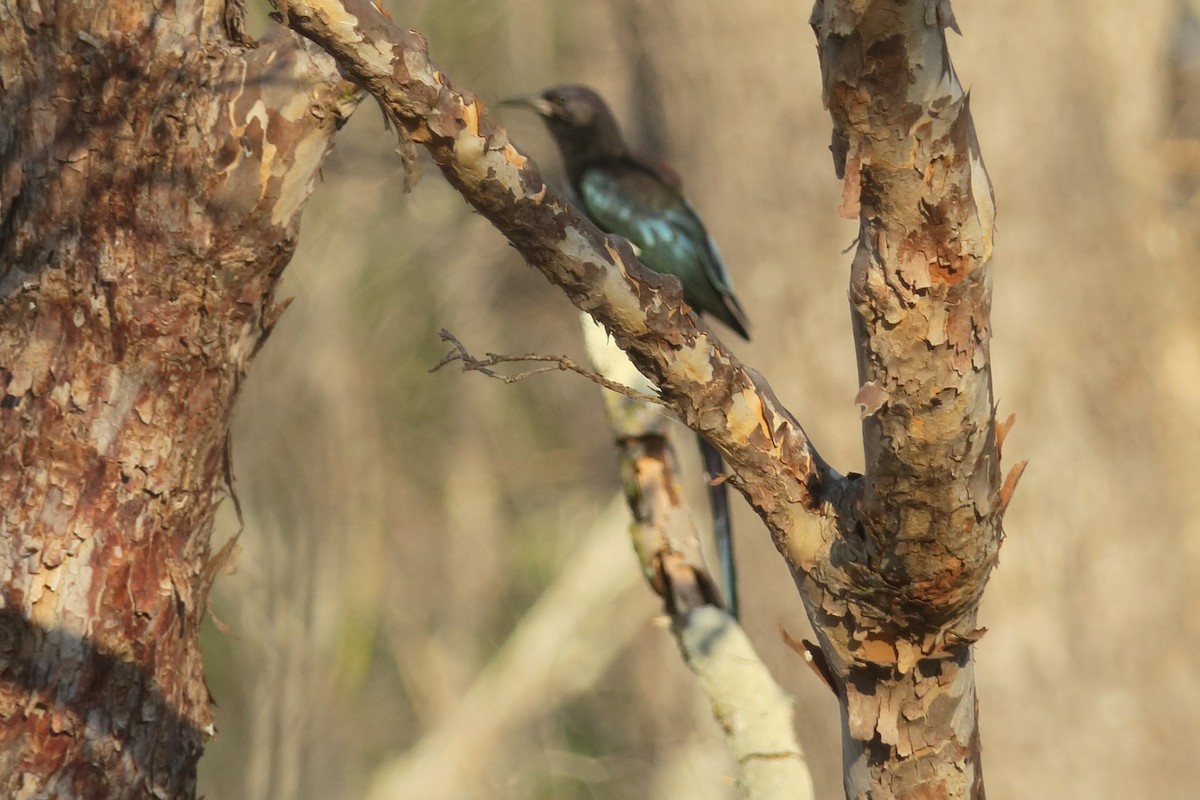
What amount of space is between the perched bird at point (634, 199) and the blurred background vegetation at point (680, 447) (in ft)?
2.44

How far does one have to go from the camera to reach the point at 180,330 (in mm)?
2236

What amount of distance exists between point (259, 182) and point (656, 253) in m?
2.79

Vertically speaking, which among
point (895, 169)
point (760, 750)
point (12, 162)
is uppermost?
point (12, 162)

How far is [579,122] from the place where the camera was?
5.29 meters

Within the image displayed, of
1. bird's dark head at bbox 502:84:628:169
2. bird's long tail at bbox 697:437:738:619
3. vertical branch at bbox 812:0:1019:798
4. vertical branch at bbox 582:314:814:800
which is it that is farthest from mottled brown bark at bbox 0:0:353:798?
bird's dark head at bbox 502:84:628:169

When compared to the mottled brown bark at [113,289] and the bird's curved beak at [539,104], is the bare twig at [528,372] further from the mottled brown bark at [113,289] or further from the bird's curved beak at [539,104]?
the bird's curved beak at [539,104]

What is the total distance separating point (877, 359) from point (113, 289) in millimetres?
1322

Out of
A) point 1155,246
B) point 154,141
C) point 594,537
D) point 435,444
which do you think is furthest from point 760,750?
point 435,444

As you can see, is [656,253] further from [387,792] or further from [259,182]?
[387,792]

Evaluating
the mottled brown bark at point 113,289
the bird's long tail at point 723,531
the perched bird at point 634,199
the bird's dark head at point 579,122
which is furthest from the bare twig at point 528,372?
the bird's dark head at point 579,122

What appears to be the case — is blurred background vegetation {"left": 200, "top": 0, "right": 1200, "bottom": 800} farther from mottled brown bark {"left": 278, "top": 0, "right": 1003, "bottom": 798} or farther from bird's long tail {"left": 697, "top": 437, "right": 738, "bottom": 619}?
bird's long tail {"left": 697, "top": 437, "right": 738, "bottom": 619}

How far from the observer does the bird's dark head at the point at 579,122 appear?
5285 mm

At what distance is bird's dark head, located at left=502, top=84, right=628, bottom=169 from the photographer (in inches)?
208

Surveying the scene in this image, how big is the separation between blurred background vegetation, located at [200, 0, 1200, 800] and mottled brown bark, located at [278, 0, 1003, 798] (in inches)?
51.6
